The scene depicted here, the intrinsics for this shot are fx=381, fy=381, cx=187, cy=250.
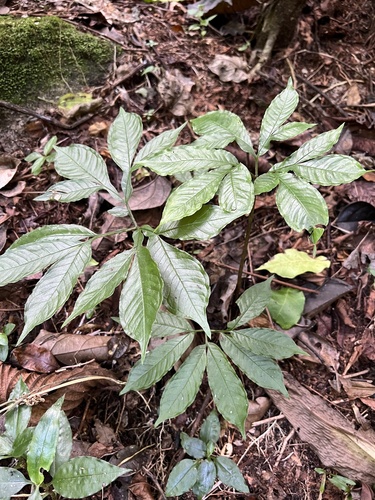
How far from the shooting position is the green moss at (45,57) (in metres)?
2.12

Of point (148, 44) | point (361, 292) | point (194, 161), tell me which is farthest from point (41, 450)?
point (148, 44)

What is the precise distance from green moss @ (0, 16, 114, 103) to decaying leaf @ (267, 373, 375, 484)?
203 centimetres

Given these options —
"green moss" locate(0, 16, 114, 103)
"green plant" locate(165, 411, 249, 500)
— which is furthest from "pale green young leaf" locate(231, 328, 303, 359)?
"green moss" locate(0, 16, 114, 103)

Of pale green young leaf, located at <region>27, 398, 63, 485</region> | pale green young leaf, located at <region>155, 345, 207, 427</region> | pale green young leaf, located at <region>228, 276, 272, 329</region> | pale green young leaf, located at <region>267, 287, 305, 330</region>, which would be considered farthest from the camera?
pale green young leaf, located at <region>267, 287, 305, 330</region>

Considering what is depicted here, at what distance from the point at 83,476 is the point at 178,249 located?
0.73 metres

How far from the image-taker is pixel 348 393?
157 cm

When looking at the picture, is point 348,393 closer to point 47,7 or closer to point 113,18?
point 113,18

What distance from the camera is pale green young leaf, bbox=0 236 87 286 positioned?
109cm

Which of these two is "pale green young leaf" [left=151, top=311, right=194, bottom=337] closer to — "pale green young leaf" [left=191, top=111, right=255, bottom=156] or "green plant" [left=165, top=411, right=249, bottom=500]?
"green plant" [left=165, top=411, right=249, bottom=500]

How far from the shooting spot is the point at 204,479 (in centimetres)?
130

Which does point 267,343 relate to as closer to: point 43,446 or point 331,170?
point 331,170

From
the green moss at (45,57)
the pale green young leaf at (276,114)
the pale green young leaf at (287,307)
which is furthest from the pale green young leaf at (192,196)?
the green moss at (45,57)

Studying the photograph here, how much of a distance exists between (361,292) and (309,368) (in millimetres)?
453

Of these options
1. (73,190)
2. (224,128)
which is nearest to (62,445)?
(73,190)
